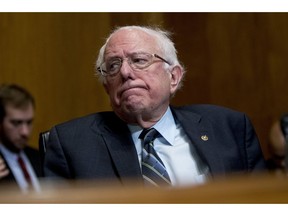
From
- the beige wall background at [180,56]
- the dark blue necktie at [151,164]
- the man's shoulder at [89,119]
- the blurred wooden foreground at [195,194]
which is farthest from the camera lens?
the beige wall background at [180,56]

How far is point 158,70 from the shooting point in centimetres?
137

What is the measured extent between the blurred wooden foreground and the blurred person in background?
0.70 meters

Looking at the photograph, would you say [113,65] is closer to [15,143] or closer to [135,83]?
[135,83]

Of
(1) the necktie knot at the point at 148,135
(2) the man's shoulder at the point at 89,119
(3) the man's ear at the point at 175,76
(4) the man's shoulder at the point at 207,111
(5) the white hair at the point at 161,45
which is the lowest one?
(1) the necktie knot at the point at 148,135

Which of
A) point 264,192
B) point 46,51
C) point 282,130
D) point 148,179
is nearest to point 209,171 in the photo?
point 148,179

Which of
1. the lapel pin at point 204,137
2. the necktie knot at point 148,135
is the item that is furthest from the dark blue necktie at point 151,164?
the lapel pin at point 204,137

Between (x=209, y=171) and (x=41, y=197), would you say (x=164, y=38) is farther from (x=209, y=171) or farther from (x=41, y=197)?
(x=41, y=197)

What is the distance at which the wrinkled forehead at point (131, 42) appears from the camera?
4.40 feet

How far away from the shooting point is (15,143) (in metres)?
1.43

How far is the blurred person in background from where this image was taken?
132 centimetres

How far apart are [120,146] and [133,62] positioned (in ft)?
0.62

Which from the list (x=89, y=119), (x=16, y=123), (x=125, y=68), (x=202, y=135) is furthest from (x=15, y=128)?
(x=202, y=135)

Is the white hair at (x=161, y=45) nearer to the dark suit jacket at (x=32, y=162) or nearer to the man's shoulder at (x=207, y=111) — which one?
the man's shoulder at (x=207, y=111)
